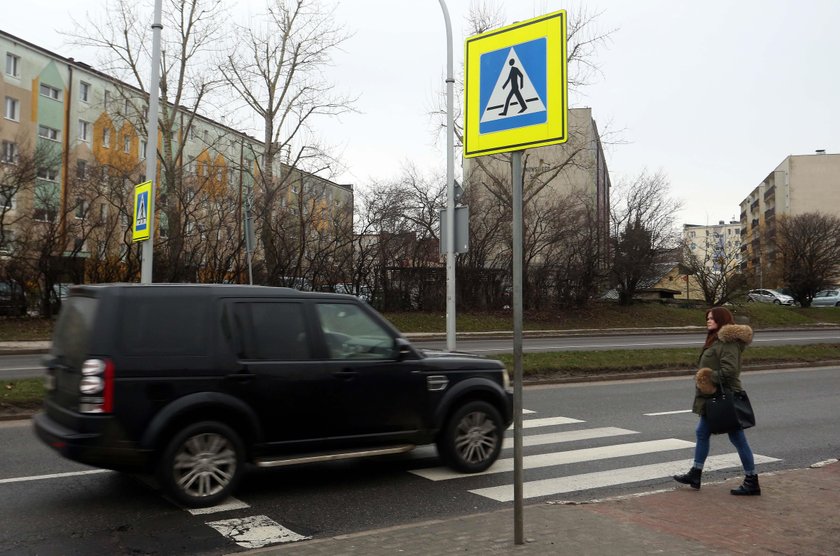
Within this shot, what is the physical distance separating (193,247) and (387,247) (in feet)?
27.5

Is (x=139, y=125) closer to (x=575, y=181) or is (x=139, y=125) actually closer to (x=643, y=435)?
(x=643, y=435)

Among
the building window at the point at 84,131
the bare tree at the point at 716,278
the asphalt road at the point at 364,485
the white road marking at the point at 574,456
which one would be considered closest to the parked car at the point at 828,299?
the bare tree at the point at 716,278

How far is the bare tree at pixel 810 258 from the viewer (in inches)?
1863

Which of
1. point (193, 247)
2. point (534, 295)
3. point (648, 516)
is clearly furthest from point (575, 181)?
point (648, 516)

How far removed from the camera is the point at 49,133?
50.1 metres

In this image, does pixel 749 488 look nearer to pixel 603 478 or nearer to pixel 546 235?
pixel 603 478

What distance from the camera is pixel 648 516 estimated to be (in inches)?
218

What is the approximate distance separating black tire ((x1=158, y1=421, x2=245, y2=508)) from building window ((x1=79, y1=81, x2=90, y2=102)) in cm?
Answer: 5355

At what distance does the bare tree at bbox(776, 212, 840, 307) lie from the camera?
47.3 metres

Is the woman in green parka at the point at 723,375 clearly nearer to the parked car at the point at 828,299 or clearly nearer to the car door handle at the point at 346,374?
the car door handle at the point at 346,374

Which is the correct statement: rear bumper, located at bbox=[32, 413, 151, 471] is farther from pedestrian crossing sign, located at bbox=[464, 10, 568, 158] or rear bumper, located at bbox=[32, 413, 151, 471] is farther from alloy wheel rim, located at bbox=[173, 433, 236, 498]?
pedestrian crossing sign, located at bbox=[464, 10, 568, 158]

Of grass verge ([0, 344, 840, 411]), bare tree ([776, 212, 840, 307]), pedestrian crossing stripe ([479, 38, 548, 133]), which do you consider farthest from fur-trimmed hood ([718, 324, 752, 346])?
bare tree ([776, 212, 840, 307])

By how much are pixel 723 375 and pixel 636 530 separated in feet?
6.57

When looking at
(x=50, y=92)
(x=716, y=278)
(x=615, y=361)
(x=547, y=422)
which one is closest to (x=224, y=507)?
(x=547, y=422)
